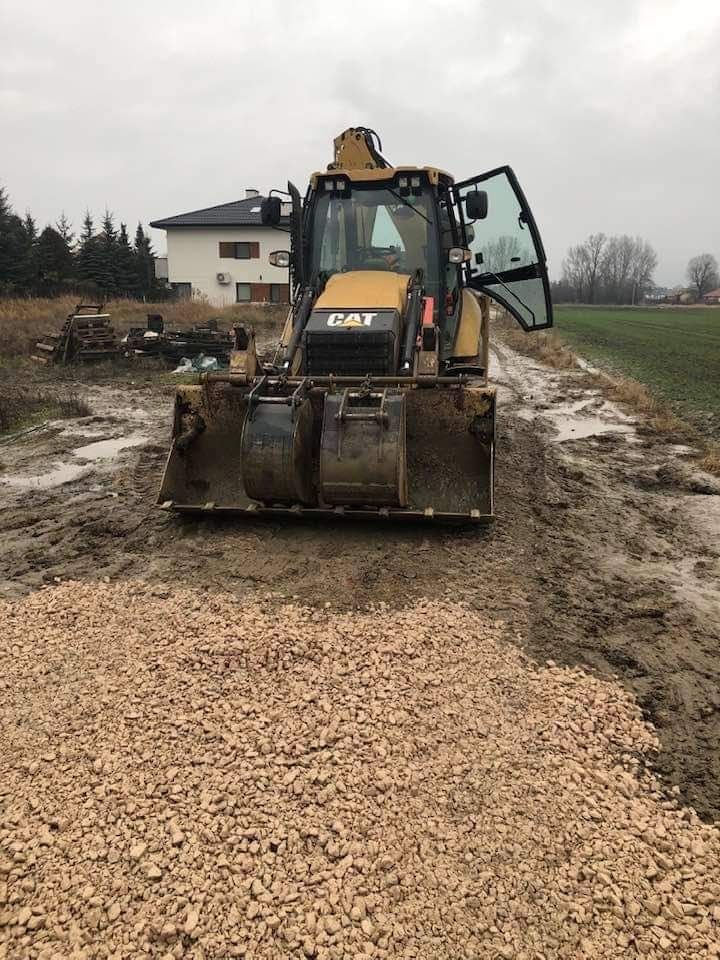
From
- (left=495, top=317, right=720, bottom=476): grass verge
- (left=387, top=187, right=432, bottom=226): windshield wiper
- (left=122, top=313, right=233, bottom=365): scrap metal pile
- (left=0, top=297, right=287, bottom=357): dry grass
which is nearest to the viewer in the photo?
(left=387, top=187, right=432, bottom=226): windshield wiper

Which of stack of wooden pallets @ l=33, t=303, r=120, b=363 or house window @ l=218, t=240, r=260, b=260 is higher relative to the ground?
house window @ l=218, t=240, r=260, b=260

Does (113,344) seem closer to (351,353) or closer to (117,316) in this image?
(117,316)

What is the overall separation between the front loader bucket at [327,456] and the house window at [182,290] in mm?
33731

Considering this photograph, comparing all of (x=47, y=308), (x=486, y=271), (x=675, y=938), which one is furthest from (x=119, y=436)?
(x=47, y=308)

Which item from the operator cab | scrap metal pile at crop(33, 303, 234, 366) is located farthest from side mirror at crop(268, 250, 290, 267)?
scrap metal pile at crop(33, 303, 234, 366)

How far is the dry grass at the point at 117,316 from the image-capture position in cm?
1914

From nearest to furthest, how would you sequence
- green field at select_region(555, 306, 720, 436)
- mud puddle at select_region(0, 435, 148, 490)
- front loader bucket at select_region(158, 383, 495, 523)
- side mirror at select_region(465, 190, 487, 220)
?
front loader bucket at select_region(158, 383, 495, 523)
side mirror at select_region(465, 190, 487, 220)
mud puddle at select_region(0, 435, 148, 490)
green field at select_region(555, 306, 720, 436)

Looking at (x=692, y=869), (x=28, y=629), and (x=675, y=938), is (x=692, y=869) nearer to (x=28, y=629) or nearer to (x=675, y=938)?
(x=675, y=938)

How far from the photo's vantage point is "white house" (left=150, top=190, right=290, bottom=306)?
118 ft

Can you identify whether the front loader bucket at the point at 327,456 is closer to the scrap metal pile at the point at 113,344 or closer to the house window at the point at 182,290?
the scrap metal pile at the point at 113,344

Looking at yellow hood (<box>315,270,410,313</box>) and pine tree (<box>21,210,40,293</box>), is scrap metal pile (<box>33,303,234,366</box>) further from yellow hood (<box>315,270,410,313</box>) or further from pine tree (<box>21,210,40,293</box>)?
pine tree (<box>21,210,40,293</box>)

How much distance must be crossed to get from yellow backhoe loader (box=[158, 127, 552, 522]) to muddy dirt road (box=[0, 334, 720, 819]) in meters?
0.33

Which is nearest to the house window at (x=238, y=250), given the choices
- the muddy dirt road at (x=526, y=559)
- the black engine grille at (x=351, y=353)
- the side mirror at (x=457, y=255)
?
the muddy dirt road at (x=526, y=559)

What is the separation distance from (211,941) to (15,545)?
14.1ft
